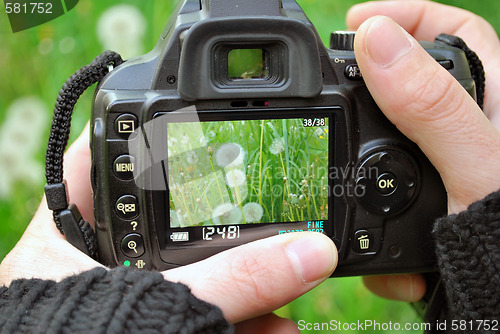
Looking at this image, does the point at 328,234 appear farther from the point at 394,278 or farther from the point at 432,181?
the point at 394,278

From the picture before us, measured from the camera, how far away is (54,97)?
132 cm

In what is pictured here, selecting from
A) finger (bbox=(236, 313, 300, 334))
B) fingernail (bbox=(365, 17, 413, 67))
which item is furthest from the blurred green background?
fingernail (bbox=(365, 17, 413, 67))

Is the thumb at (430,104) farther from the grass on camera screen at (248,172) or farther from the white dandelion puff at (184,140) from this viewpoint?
the white dandelion puff at (184,140)

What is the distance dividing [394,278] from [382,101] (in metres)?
0.42

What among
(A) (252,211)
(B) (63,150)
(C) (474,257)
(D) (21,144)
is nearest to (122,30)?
(D) (21,144)

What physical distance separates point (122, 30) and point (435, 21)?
712 millimetres

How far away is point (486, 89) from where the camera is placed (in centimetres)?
99

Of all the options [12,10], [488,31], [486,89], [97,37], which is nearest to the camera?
[486,89]

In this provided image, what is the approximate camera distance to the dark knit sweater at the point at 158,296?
65 cm

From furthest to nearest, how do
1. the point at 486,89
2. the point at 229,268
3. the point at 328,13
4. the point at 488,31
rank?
the point at 328,13
the point at 488,31
the point at 486,89
the point at 229,268

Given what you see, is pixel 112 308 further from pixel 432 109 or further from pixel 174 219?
pixel 432 109

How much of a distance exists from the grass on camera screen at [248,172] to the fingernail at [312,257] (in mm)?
77

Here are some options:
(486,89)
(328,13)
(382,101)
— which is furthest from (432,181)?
(328,13)

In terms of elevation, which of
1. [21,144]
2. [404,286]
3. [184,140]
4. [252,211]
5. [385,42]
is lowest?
[404,286]
